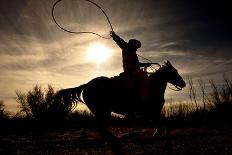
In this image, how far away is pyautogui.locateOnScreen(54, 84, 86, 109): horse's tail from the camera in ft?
26.2

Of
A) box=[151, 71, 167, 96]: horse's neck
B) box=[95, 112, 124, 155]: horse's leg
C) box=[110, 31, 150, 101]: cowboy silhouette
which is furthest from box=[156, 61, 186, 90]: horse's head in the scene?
box=[95, 112, 124, 155]: horse's leg

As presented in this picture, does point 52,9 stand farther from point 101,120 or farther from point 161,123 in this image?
point 161,123

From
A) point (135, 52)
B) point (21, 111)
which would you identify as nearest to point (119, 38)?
point (135, 52)

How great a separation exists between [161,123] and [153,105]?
0.62m

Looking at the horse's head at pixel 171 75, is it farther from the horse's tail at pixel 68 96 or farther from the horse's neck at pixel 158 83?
the horse's tail at pixel 68 96

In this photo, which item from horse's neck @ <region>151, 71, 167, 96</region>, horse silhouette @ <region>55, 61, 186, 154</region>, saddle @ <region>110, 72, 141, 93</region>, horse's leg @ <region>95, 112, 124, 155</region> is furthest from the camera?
horse's neck @ <region>151, 71, 167, 96</region>

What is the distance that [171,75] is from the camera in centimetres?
1004

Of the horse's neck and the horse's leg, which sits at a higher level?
the horse's neck

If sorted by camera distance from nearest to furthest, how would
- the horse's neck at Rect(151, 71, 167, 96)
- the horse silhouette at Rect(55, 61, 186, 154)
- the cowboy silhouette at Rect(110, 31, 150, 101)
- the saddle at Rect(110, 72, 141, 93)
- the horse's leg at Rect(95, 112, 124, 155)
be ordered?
the horse's leg at Rect(95, 112, 124, 155)
the horse silhouette at Rect(55, 61, 186, 154)
the saddle at Rect(110, 72, 141, 93)
the cowboy silhouette at Rect(110, 31, 150, 101)
the horse's neck at Rect(151, 71, 167, 96)

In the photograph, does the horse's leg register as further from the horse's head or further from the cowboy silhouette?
the horse's head

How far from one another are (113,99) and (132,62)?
4.45 feet

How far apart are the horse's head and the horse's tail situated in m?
3.31

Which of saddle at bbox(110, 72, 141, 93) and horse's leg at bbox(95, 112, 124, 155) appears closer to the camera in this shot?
horse's leg at bbox(95, 112, 124, 155)

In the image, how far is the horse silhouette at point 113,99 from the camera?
7.47m
